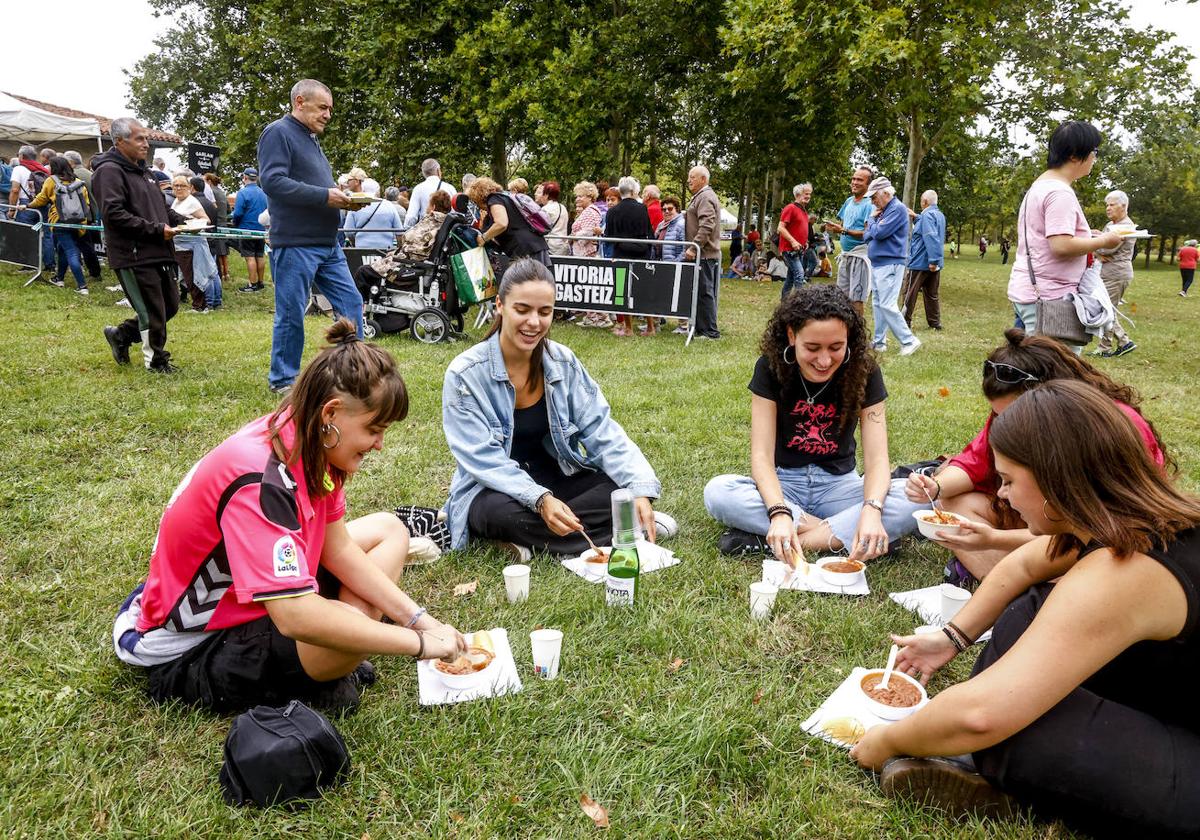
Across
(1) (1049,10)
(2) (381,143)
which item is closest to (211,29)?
(2) (381,143)

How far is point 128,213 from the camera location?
20.3ft

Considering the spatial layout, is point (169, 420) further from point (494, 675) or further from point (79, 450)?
point (494, 675)

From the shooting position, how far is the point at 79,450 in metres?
4.72

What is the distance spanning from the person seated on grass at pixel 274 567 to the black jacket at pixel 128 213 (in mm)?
4907

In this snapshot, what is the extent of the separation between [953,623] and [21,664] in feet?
10.1

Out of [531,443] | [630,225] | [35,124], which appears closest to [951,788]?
[531,443]

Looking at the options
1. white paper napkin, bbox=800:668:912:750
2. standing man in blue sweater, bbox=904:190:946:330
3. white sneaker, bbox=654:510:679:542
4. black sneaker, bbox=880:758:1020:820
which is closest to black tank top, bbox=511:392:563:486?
Result: white sneaker, bbox=654:510:679:542

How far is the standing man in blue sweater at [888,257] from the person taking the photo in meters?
8.74

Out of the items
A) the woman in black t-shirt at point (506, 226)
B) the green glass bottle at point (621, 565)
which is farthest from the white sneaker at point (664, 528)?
the woman in black t-shirt at point (506, 226)

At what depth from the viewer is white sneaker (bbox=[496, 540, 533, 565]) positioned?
3.38 metres

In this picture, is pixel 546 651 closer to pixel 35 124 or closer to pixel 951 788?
pixel 951 788

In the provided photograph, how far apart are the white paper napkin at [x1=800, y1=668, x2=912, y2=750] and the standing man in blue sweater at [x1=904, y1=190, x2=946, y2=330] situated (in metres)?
9.74

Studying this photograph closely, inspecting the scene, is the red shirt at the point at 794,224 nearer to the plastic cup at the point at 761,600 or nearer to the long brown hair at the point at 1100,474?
the plastic cup at the point at 761,600

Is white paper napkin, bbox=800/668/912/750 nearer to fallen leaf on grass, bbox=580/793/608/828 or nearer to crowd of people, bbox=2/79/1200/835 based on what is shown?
crowd of people, bbox=2/79/1200/835
